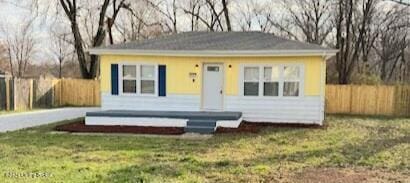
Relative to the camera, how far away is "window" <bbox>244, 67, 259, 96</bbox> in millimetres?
16141

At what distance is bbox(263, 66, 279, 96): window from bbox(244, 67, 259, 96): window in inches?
11.3

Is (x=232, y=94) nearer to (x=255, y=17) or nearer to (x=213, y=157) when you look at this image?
(x=213, y=157)

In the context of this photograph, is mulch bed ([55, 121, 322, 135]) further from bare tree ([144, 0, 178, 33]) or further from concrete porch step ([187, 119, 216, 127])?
bare tree ([144, 0, 178, 33])

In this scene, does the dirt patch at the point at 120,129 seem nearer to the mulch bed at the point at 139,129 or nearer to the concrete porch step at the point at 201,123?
the mulch bed at the point at 139,129

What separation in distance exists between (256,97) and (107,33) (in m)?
19.7

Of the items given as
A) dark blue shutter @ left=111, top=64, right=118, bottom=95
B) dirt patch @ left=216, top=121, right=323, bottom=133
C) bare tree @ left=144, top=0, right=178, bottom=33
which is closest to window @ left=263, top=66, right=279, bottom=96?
dirt patch @ left=216, top=121, right=323, bottom=133

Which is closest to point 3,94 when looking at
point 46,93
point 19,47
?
point 46,93

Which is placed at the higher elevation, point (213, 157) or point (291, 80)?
point (291, 80)

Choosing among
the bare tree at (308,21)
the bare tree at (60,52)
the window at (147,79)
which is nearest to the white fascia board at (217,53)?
the window at (147,79)

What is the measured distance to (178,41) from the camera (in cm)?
1814

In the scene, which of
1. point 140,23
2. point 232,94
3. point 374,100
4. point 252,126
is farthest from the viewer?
point 140,23

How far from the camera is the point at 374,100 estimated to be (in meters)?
22.3

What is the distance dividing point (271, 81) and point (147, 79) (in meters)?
4.62

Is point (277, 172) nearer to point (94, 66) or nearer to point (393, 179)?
point (393, 179)
